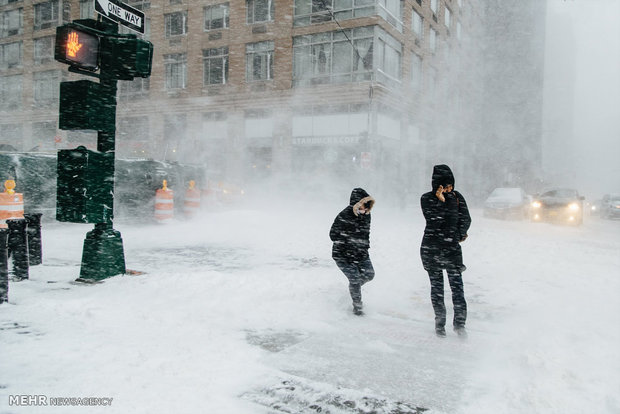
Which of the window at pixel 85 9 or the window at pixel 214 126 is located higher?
the window at pixel 85 9

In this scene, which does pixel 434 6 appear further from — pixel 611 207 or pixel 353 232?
pixel 353 232

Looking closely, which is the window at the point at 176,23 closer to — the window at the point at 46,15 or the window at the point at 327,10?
the window at the point at 327,10

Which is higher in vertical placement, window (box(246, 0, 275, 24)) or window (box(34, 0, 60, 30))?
window (box(34, 0, 60, 30))

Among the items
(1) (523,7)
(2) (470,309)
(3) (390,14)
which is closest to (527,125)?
(1) (523,7)

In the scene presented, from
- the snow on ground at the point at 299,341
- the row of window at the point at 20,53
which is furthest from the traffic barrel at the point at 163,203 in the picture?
the row of window at the point at 20,53

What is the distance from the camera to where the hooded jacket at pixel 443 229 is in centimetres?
472

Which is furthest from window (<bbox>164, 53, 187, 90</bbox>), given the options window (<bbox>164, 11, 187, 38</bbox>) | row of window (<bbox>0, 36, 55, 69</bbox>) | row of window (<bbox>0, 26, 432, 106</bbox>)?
row of window (<bbox>0, 36, 55, 69</bbox>)

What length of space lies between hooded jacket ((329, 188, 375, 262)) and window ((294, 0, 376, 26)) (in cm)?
2318

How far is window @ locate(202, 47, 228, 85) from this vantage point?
3045cm

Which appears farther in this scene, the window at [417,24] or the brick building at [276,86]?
the window at [417,24]

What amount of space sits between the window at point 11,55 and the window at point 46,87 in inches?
111

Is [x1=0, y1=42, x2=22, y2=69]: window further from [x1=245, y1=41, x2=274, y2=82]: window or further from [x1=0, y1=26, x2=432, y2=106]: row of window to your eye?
[x1=245, y1=41, x2=274, y2=82]: window

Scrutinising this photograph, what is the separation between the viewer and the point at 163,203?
12.8 meters

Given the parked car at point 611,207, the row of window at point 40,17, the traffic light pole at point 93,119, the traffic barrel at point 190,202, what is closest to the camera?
the traffic light pole at point 93,119
